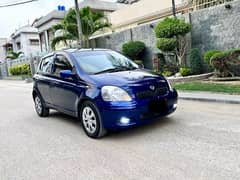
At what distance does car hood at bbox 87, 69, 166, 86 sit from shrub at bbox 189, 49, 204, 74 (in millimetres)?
6501

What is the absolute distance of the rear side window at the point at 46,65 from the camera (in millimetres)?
6391

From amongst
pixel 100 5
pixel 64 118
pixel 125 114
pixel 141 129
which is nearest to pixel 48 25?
pixel 100 5

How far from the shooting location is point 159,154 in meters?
3.83

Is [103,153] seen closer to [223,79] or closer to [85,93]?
[85,93]

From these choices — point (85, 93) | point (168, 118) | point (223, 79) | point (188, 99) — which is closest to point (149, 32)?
point (223, 79)

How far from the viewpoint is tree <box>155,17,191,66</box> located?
1097cm

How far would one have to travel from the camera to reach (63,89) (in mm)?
5551

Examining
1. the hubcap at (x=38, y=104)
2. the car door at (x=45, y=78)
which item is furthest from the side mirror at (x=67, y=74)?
the hubcap at (x=38, y=104)

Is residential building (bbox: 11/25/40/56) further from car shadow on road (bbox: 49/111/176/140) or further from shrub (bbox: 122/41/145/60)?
car shadow on road (bbox: 49/111/176/140)

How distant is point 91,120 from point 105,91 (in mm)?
685

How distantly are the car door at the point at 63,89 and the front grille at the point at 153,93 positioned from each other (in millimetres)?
1323

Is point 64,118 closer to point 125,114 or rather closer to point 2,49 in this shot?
point 125,114

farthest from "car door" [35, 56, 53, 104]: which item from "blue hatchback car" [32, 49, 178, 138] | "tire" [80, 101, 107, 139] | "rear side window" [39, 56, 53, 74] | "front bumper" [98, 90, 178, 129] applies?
"front bumper" [98, 90, 178, 129]

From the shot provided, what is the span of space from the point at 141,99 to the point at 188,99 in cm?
368
